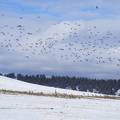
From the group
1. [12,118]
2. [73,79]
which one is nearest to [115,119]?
[12,118]

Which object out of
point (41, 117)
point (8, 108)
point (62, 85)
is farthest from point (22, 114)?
point (62, 85)

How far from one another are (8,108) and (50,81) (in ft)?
401

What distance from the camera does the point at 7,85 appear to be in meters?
66.4

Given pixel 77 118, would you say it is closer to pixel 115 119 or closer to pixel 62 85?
pixel 115 119

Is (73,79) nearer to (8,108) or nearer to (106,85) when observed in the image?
(106,85)

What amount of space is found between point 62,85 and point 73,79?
399 inches

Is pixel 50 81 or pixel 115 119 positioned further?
pixel 50 81

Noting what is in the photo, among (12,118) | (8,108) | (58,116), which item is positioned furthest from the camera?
(8,108)

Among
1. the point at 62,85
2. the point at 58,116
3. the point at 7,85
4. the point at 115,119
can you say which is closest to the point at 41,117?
the point at 58,116

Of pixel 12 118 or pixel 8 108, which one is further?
pixel 8 108

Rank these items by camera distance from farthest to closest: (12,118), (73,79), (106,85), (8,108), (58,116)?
(73,79) < (106,85) < (8,108) < (58,116) < (12,118)

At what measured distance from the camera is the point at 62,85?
147 meters

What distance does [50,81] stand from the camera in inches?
6033

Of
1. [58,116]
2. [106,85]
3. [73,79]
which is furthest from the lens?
[73,79]
